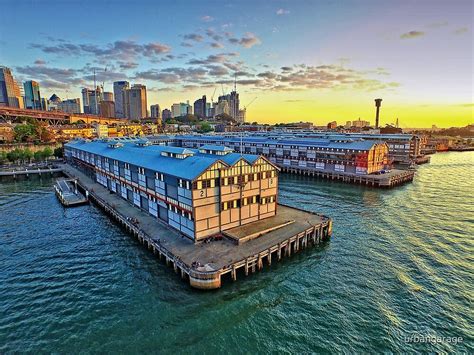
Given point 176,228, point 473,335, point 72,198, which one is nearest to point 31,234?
point 72,198

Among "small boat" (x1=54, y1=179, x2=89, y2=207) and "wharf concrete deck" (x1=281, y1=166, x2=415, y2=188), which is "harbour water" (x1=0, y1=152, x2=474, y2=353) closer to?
"small boat" (x1=54, y1=179, x2=89, y2=207)

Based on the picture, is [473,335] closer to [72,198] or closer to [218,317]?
[218,317]

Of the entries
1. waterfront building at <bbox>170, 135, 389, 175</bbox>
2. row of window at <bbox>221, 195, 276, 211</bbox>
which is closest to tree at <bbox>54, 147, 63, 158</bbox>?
waterfront building at <bbox>170, 135, 389, 175</bbox>

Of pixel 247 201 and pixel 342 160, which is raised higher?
pixel 342 160

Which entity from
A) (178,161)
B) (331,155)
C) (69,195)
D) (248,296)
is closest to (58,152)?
(69,195)

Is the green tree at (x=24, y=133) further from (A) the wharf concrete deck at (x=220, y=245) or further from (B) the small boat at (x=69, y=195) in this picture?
(A) the wharf concrete deck at (x=220, y=245)

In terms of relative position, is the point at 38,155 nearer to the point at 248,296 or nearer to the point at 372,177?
the point at 248,296

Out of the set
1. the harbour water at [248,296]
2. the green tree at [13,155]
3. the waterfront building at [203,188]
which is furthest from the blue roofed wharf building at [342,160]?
the green tree at [13,155]
